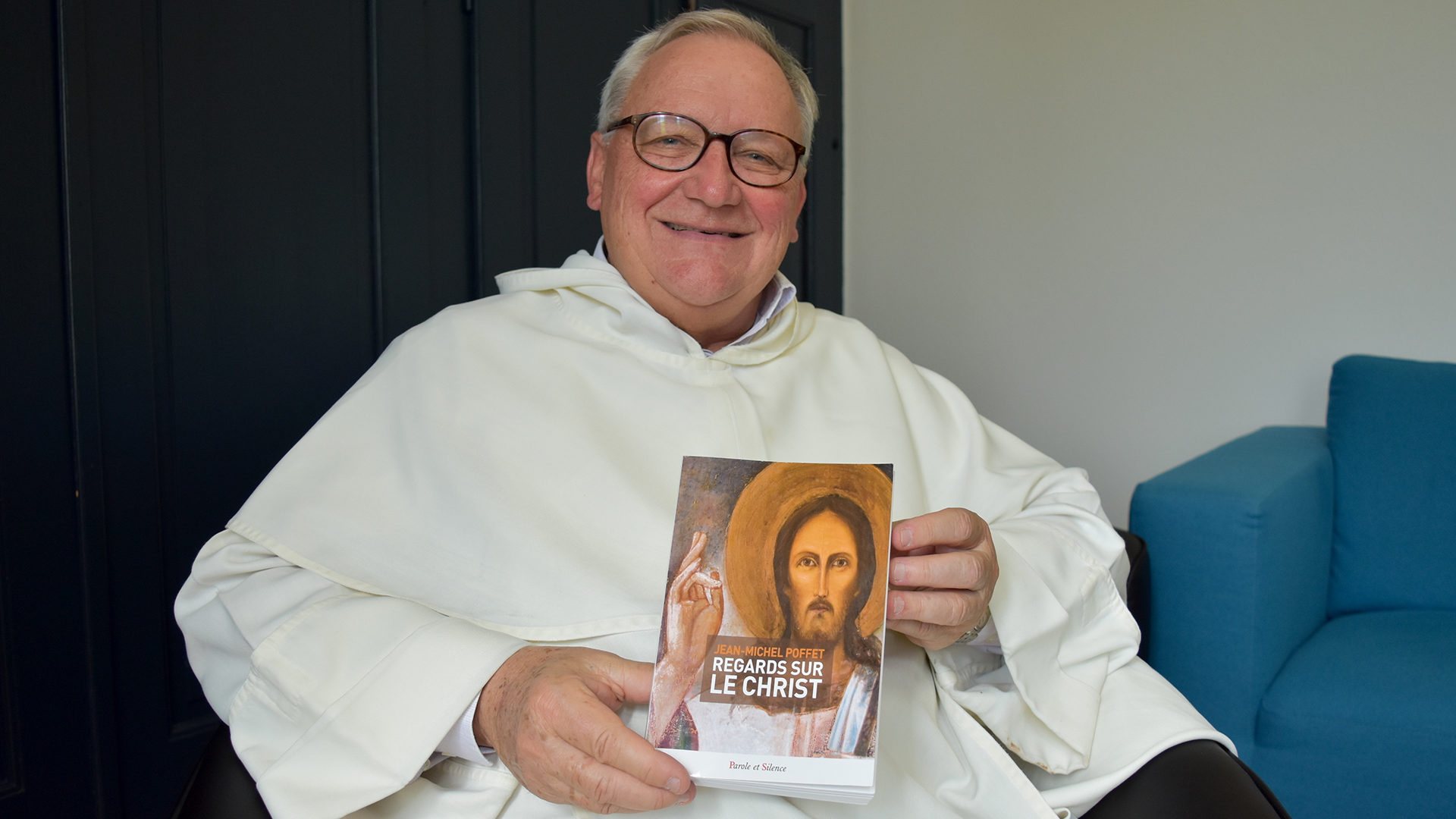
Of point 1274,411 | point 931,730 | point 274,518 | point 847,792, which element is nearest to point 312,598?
point 274,518

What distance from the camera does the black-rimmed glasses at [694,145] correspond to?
4.19 ft

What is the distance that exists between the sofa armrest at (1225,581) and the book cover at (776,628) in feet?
3.38

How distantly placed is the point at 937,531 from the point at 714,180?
565 millimetres

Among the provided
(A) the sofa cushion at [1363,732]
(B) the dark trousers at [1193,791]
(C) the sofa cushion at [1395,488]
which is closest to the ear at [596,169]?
(B) the dark trousers at [1193,791]

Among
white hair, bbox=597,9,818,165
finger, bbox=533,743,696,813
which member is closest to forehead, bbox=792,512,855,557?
finger, bbox=533,743,696,813

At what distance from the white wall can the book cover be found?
2.00 m

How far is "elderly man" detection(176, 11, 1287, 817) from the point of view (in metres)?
0.88

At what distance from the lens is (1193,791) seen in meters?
0.94

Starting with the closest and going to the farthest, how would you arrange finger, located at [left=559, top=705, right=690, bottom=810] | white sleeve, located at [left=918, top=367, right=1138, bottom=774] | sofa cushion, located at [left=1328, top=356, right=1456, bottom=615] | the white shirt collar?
finger, located at [left=559, top=705, right=690, bottom=810] < white sleeve, located at [left=918, top=367, right=1138, bottom=774] < the white shirt collar < sofa cushion, located at [left=1328, top=356, right=1456, bottom=615]

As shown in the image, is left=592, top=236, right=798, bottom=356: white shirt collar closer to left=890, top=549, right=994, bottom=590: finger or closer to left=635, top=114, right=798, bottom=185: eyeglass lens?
left=635, top=114, right=798, bottom=185: eyeglass lens

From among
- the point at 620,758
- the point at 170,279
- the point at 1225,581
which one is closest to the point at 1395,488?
the point at 1225,581

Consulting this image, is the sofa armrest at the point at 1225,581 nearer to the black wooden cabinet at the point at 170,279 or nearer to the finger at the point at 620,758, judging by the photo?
the finger at the point at 620,758

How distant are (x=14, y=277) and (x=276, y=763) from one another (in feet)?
3.03

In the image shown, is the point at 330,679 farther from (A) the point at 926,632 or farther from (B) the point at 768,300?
(B) the point at 768,300
